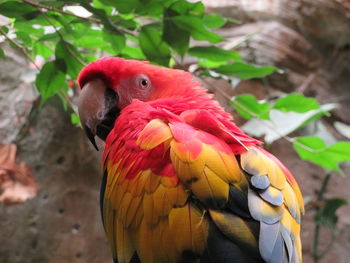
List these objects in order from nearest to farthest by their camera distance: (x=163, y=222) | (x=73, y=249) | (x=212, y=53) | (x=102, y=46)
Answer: (x=163, y=222) < (x=212, y=53) < (x=102, y=46) < (x=73, y=249)

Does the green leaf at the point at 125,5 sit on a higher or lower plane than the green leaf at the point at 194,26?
higher

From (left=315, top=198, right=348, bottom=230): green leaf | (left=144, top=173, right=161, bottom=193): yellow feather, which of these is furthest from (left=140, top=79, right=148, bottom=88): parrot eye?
(left=315, top=198, right=348, bottom=230): green leaf

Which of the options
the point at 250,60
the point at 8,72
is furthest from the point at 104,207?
the point at 250,60

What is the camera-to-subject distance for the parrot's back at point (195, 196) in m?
0.71

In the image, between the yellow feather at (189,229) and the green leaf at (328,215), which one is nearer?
the yellow feather at (189,229)

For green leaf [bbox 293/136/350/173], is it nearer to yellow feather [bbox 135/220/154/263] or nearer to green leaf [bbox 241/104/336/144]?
green leaf [bbox 241/104/336/144]

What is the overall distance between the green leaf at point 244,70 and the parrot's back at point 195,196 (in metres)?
0.35

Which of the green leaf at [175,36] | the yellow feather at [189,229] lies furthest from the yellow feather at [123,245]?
the green leaf at [175,36]

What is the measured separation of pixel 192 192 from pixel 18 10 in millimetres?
556

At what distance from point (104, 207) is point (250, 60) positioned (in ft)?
4.87

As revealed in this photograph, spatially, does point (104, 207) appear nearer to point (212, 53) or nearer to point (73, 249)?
point (212, 53)

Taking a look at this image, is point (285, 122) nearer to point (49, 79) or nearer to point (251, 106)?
point (251, 106)

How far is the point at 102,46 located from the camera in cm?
129

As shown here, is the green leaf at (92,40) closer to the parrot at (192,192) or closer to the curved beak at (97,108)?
the curved beak at (97,108)
